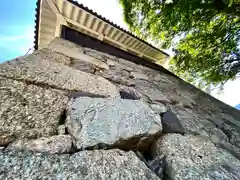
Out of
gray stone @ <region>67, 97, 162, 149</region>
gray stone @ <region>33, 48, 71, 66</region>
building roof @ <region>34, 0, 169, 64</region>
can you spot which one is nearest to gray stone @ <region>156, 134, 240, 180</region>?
gray stone @ <region>67, 97, 162, 149</region>

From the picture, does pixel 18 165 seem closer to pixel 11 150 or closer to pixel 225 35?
pixel 11 150

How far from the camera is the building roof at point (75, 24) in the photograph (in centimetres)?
234

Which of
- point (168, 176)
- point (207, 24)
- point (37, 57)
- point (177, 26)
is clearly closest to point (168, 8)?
point (177, 26)

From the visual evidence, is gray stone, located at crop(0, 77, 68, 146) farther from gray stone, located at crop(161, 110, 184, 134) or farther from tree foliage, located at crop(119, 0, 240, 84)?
tree foliage, located at crop(119, 0, 240, 84)

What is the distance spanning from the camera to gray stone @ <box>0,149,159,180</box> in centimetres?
44

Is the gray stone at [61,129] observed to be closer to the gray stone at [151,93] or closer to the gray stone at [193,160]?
the gray stone at [193,160]

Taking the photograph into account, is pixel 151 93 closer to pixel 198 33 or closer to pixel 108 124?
pixel 108 124

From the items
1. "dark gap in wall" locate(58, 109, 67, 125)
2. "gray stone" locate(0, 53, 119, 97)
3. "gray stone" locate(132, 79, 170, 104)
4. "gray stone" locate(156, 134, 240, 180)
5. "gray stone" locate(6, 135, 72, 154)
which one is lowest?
"gray stone" locate(6, 135, 72, 154)

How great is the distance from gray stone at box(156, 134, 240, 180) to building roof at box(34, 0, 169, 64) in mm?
2023

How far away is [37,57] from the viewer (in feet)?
3.27

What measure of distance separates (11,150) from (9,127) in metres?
0.10

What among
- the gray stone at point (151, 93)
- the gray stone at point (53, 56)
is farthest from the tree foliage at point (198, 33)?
the gray stone at point (53, 56)

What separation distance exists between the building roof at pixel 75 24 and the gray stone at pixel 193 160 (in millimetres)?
2023

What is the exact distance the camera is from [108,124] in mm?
735
